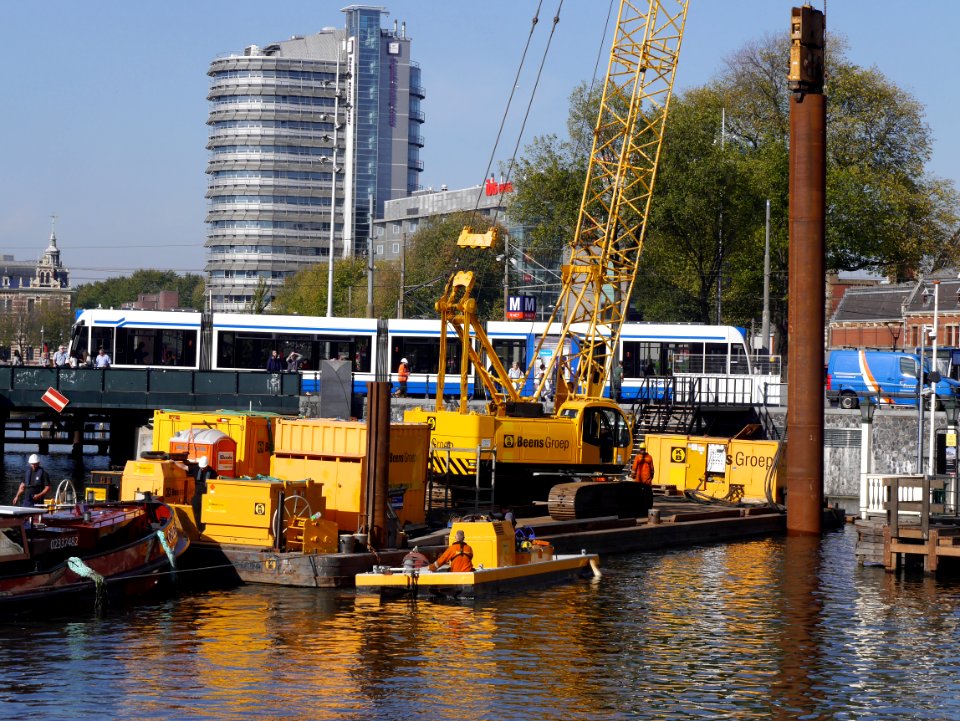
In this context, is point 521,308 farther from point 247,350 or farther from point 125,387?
point 125,387

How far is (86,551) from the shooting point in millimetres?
26562

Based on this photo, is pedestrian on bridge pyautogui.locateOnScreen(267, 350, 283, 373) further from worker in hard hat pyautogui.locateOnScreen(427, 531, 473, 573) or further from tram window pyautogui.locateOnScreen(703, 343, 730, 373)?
worker in hard hat pyautogui.locateOnScreen(427, 531, 473, 573)

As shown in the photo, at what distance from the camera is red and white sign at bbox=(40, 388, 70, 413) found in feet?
152

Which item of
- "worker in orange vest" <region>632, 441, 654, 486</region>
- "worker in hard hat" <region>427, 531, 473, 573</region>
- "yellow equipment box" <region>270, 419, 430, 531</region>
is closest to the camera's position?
"worker in hard hat" <region>427, 531, 473, 573</region>

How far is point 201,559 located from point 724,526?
54.9 feet

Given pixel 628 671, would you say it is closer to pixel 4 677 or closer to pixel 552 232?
pixel 4 677

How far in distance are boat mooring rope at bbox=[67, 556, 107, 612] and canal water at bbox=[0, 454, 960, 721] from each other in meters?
0.44

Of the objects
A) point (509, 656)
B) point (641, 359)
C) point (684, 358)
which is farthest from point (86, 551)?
point (684, 358)

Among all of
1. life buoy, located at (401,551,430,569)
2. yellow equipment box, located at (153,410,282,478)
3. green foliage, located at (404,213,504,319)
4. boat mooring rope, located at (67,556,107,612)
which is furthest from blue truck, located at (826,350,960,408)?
green foliage, located at (404,213,504,319)

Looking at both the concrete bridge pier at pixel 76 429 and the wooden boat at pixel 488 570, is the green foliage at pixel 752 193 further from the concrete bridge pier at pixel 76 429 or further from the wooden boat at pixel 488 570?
the wooden boat at pixel 488 570

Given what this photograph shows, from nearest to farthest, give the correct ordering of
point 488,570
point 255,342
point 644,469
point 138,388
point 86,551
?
1. point 86,551
2. point 488,570
3. point 644,469
4. point 138,388
5. point 255,342

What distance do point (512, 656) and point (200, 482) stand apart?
10156 mm

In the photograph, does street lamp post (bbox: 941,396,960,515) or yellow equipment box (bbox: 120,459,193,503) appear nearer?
yellow equipment box (bbox: 120,459,193,503)

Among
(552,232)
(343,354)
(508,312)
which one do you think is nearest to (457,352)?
(343,354)
